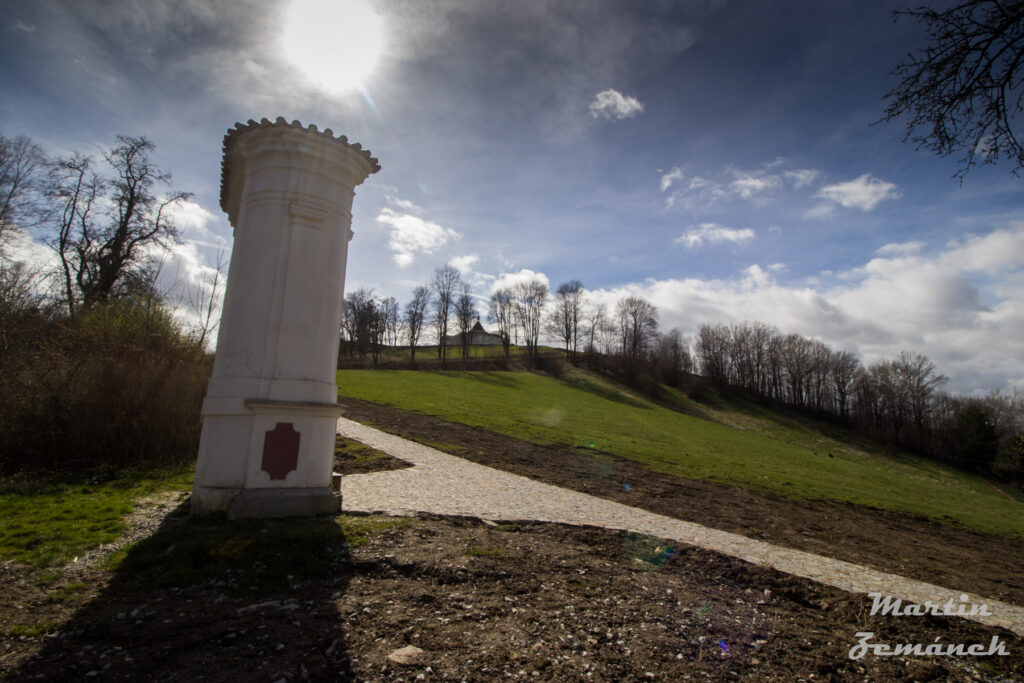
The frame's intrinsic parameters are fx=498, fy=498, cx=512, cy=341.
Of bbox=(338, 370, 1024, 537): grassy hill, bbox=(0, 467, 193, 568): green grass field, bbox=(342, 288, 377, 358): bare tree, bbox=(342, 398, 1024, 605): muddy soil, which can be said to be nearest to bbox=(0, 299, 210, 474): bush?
bbox=(0, 467, 193, 568): green grass field

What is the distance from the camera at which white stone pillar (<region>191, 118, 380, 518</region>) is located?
Answer: 618 cm

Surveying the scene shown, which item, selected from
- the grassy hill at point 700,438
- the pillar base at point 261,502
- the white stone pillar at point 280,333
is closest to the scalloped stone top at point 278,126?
the white stone pillar at point 280,333

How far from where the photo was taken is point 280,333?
6520 mm

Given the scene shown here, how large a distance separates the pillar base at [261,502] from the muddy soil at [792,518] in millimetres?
5863

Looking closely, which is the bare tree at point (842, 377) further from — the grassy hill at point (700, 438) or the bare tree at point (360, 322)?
the bare tree at point (360, 322)

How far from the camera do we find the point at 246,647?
3441 mm

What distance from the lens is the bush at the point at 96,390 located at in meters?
9.24

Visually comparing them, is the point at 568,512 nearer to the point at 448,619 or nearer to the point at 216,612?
the point at 448,619

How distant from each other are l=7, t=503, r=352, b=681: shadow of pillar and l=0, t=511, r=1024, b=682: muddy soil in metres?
0.02

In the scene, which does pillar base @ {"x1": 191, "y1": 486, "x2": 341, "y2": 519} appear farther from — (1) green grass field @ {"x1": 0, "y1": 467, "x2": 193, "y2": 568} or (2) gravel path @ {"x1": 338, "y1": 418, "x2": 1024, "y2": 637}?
(1) green grass field @ {"x1": 0, "y1": 467, "x2": 193, "y2": 568}

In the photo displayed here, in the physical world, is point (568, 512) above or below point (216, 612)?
below

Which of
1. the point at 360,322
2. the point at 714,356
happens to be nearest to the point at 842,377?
the point at 714,356

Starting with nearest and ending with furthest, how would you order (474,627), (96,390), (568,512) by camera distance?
1. (474,627)
2. (568,512)
3. (96,390)

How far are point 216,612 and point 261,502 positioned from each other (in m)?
2.16
